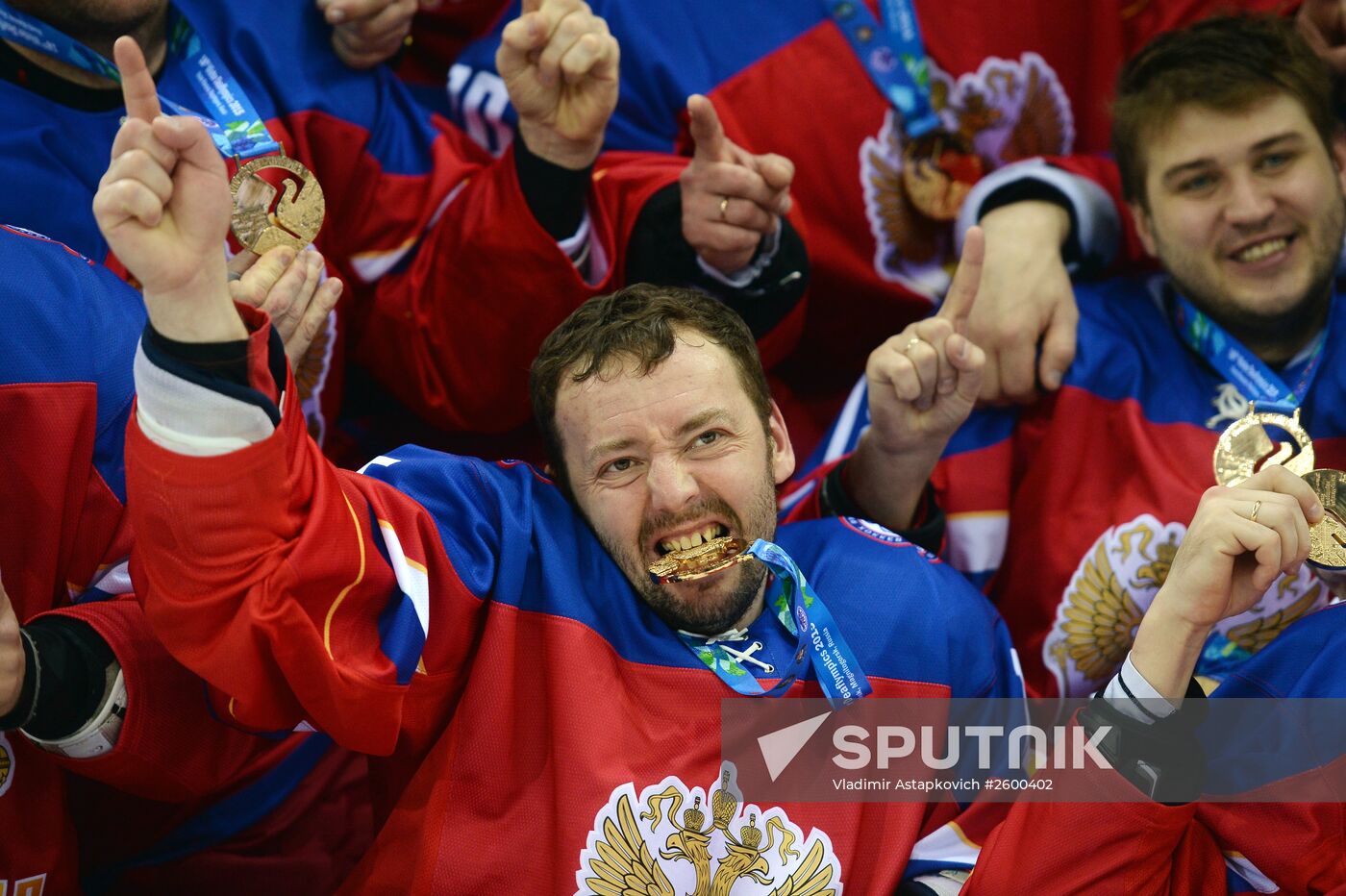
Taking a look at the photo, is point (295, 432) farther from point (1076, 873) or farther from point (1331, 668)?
point (1331, 668)

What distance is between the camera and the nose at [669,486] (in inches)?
62.1

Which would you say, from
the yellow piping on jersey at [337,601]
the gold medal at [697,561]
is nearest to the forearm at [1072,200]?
the gold medal at [697,561]

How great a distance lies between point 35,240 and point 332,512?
56 centimetres

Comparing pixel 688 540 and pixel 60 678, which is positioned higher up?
pixel 688 540

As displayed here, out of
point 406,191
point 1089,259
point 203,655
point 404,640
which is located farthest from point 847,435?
point 203,655

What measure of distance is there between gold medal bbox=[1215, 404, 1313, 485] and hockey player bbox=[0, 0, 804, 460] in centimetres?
64

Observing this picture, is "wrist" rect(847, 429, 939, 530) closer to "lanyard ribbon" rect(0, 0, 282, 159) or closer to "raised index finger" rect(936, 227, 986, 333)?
"raised index finger" rect(936, 227, 986, 333)

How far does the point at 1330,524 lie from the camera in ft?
5.65

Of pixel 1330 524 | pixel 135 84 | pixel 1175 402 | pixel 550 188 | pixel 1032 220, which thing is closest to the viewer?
pixel 135 84

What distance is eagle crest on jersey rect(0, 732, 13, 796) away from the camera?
1.49 metres

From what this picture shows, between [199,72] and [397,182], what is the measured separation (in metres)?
0.32

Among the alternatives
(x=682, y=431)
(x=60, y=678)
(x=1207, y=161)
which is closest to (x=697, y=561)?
(x=682, y=431)

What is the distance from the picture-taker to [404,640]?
1415 millimetres

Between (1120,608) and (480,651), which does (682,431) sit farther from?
(1120,608)
